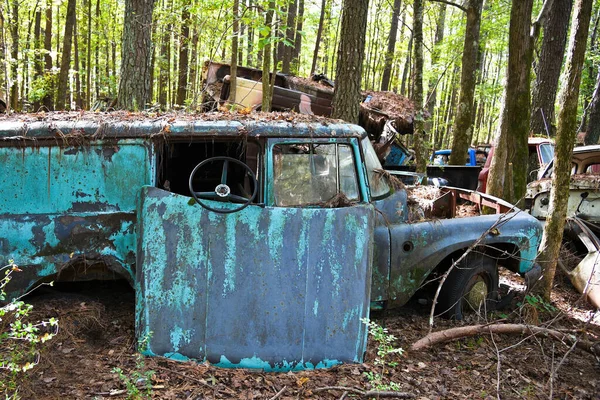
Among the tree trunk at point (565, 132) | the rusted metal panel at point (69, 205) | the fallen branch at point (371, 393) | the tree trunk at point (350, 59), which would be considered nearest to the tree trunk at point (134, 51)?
the tree trunk at point (350, 59)

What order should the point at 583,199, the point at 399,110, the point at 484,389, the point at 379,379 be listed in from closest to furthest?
the point at 379,379 < the point at 484,389 < the point at 583,199 < the point at 399,110

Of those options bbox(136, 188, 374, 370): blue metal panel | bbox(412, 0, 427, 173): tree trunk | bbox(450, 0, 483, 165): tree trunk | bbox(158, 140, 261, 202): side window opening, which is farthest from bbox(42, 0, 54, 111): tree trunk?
bbox(136, 188, 374, 370): blue metal panel

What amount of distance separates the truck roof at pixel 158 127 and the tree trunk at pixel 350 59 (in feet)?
9.14

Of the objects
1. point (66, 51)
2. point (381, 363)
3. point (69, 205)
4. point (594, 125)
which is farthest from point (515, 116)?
point (66, 51)

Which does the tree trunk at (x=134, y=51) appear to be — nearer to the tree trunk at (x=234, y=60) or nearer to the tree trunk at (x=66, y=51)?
the tree trunk at (x=234, y=60)

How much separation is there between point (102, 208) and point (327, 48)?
25.6 m

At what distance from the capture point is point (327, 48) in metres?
27.3

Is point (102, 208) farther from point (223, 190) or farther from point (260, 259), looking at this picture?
point (260, 259)

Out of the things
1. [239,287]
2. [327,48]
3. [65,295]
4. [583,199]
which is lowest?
[65,295]

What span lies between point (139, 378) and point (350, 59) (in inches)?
191

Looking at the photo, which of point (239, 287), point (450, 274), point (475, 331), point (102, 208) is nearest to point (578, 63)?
point (450, 274)

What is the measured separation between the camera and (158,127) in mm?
3590

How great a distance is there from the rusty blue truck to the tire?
4.49 feet

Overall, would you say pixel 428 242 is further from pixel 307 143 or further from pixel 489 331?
pixel 307 143
